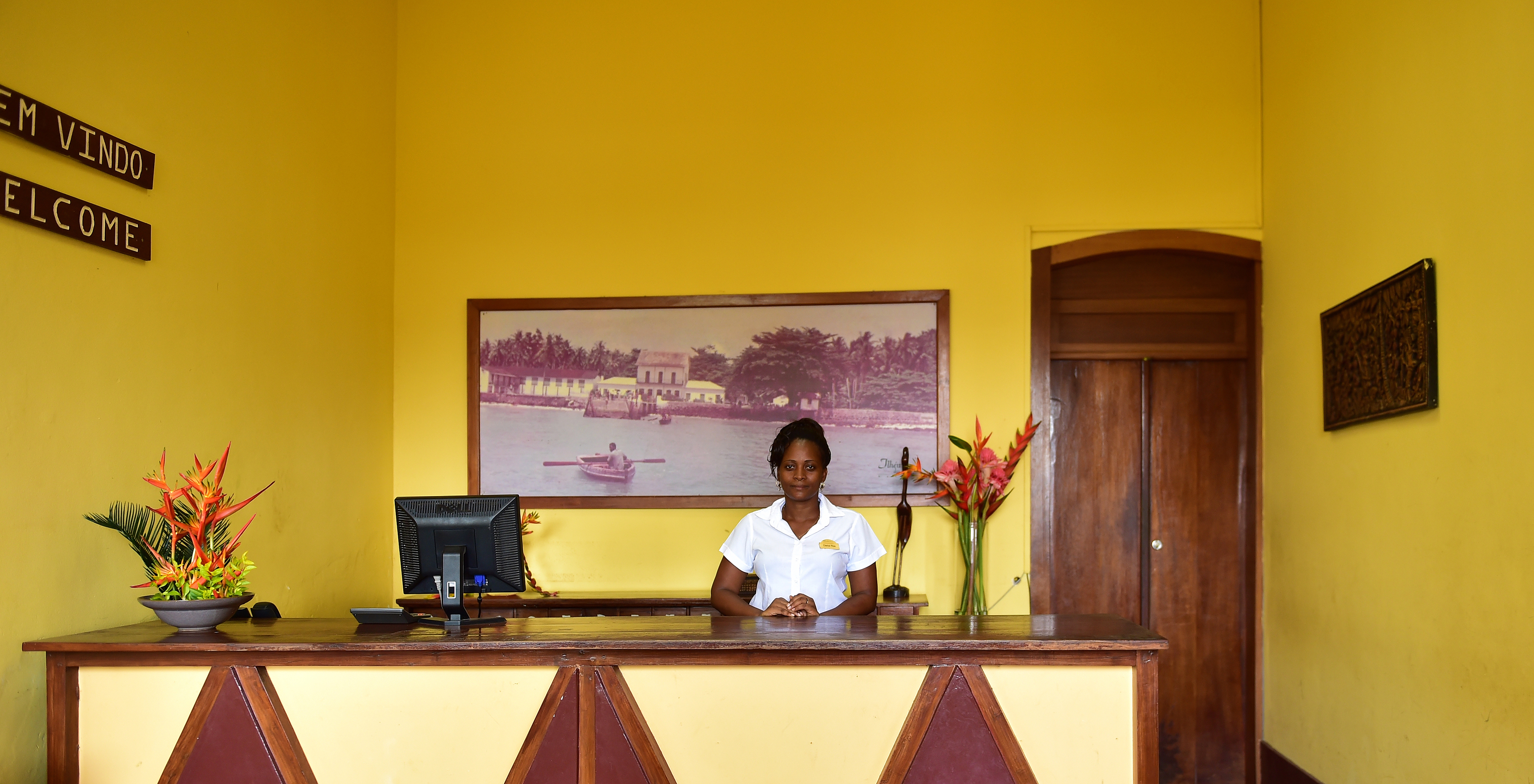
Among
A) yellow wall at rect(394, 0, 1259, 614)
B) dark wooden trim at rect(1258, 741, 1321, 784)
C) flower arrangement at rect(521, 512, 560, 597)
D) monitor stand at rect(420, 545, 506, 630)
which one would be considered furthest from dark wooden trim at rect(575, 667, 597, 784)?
dark wooden trim at rect(1258, 741, 1321, 784)

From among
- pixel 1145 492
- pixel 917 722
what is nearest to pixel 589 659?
pixel 917 722

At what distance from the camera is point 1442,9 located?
351 centimetres

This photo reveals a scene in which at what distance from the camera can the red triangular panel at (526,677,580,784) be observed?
3.20 metres

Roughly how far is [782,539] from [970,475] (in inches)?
56.2

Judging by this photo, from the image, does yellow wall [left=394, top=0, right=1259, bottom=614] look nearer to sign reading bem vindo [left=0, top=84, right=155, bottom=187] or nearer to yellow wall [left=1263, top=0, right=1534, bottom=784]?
yellow wall [left=1263, top=0, right=1534, bottom=784]

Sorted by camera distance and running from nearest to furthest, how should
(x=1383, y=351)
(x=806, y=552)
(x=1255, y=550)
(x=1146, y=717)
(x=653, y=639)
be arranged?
(x=1146, y=717) → (x=653, y=639) → (x=1383, y=351) → (x=806, y=552) → (x=1255, y=550)

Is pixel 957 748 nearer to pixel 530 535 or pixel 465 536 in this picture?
pixel 465 536

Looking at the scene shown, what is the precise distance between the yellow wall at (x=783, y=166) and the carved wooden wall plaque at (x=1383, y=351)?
121 centimetres

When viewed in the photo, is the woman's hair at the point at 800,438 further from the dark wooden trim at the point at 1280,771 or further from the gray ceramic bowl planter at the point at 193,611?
the dark wooden trim at the point at 1280,771

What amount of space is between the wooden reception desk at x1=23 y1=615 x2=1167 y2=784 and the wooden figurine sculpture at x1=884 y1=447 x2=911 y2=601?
5.70 feet

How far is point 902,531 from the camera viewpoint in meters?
5.20

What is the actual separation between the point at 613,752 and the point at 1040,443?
9.62ft

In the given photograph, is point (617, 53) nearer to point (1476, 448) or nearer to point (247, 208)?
point (247, 208)

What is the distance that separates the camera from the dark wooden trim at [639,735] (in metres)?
3.19
